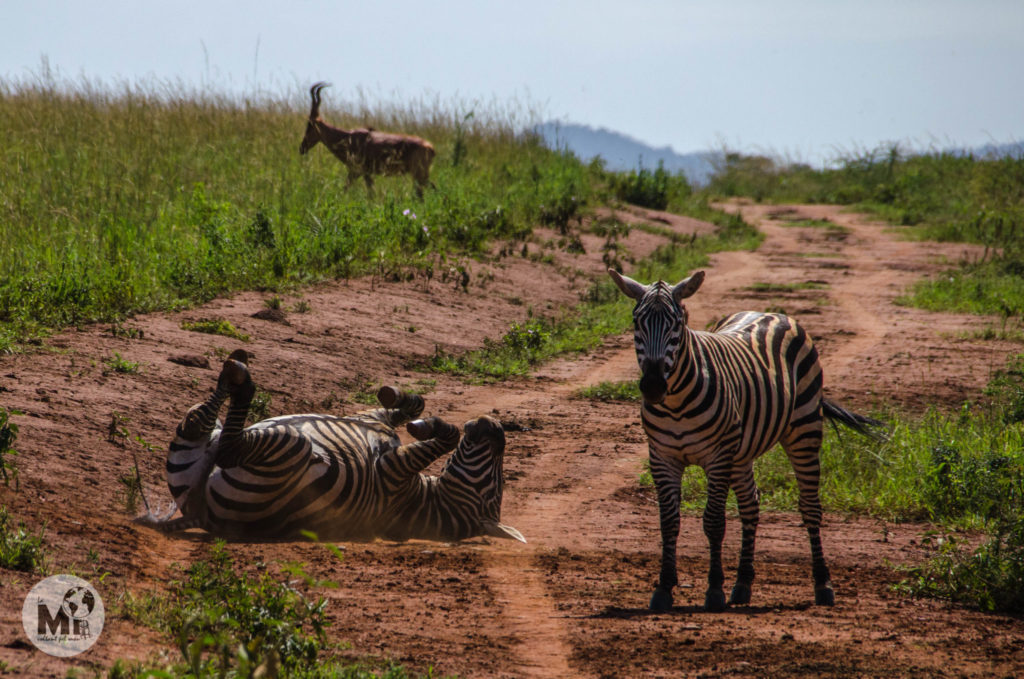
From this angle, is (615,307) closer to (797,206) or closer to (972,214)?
(972,214)

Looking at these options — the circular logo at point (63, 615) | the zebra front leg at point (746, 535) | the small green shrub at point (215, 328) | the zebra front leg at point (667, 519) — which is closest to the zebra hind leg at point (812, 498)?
the zebra front leg at point (746, 535)

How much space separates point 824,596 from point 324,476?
2.50 meters

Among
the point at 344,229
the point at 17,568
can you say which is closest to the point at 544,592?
the point at 17,568

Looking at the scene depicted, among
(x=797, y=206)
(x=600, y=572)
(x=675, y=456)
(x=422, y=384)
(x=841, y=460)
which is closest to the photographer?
(x=675, y=456)

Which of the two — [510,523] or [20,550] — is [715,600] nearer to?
[510,523]

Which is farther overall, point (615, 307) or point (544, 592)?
point (615, 307)

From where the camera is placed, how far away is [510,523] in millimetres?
5945

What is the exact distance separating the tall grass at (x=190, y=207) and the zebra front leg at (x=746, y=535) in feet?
15.8

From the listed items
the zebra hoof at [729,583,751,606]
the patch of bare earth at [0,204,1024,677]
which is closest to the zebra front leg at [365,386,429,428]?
the patch of bare earth at [0,204,1024,677]

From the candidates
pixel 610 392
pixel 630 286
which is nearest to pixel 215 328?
pixel 610 392

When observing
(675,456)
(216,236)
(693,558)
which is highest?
(216,236)

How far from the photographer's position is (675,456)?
466 cm

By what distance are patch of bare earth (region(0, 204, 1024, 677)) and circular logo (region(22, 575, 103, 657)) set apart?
2.1 inches

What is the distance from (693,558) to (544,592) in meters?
1.18
